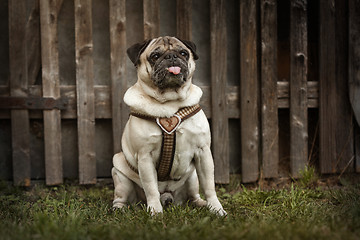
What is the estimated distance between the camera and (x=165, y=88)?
2.98 meters

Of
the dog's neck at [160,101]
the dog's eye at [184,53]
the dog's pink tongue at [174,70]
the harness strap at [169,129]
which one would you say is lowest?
the harness strap at [169,129]

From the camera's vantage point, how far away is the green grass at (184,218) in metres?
2.18

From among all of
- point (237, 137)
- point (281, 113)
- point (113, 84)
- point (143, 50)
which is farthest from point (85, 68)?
point (281, 113)

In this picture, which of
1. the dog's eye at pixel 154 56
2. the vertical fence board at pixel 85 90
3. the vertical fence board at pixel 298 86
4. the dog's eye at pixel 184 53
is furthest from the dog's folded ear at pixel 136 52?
the vertical fence board at pixel 298 86

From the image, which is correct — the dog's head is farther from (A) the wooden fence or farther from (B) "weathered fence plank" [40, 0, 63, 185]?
(B) "weathered fence plank" [40, 0, 63, 185]

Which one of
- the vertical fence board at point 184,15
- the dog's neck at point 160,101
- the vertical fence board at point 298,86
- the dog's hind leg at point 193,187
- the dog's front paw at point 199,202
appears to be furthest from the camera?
the vertical fence board at point 298,86

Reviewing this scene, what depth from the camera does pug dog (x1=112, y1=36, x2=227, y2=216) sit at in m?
2.92

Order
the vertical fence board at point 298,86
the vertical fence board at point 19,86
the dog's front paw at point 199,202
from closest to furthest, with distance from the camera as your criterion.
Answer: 1. the dog's front paw at point 199,202
2. the vertical fence board at point 19,86
3. the vertical fence board at point 298,86

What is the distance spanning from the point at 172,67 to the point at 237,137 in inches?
70.5

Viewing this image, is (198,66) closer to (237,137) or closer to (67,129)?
(237,137)

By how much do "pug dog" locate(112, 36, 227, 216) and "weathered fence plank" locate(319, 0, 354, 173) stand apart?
179 centimetres

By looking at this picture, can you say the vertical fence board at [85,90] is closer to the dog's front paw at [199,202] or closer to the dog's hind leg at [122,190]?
the dog's hind leg at [122,190]

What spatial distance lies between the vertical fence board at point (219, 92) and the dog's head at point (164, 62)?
944 mm

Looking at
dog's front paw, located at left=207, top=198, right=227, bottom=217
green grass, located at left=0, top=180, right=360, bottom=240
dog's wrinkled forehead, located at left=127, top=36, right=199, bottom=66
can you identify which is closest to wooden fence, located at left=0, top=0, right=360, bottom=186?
green grass, located at left=0, top=180, right=360, bottom=240
